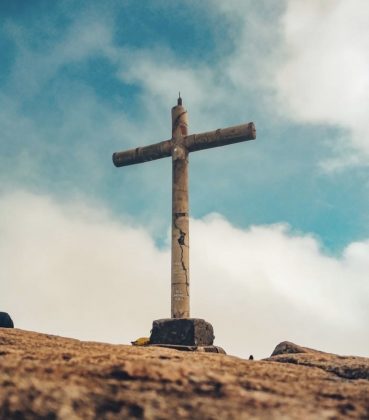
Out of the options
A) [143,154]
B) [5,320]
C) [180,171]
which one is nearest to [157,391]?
[5,320]

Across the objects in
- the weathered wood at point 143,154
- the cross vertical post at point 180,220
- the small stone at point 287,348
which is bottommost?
the small stone at point 287,348

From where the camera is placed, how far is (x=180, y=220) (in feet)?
32.1

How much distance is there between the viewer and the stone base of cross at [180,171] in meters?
9.27

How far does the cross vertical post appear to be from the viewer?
933 centimetres

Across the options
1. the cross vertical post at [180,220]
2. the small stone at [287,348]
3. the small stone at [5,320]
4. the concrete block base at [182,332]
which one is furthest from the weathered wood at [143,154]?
the small stone at [287,348]

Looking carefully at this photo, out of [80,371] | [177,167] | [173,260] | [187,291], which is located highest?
[177,167]

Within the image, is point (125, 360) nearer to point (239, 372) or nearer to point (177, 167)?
point (239, 372)

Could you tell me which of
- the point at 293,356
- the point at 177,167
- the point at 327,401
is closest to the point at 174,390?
the point at 327,401

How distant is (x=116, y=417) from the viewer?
1.53 meters

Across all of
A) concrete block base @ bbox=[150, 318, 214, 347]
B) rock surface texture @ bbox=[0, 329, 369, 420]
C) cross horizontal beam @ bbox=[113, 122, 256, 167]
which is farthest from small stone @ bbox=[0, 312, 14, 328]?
cross horizontal beam @ bbox=[113, 122, 256, 167]

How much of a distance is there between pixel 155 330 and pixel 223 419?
690 cm

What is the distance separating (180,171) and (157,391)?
8617 mm

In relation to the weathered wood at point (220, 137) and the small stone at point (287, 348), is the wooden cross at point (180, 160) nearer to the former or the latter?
the weathered wood at point (220, 137)

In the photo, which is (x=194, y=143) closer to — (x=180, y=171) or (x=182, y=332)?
(x=180, y=171)
